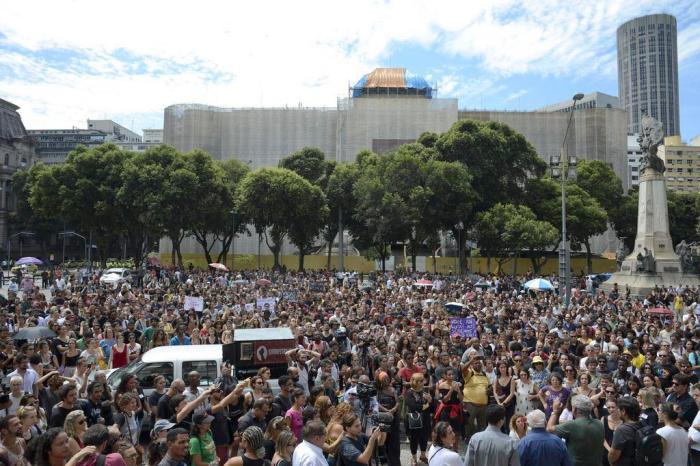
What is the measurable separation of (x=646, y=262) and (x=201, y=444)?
2699 centimetres

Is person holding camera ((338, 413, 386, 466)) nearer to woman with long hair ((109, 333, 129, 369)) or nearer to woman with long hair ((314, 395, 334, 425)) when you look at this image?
woman with long hair ((314, 395, 334, 425))

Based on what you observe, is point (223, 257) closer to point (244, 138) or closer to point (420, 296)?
point (244, 138)

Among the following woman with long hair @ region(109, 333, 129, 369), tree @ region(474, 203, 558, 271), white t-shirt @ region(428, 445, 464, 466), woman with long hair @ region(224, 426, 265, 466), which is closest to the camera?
woman with long hair @ region(224, 426, 265, 466)

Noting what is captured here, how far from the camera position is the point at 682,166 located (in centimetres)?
11244

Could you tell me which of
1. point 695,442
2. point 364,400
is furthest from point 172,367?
point 695,442

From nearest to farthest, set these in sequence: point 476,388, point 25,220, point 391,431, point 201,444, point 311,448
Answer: point 311,448 → point 201,444 → point 391,431 → point 476,388 → point 25,220

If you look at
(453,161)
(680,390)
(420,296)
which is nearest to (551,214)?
(453,161)

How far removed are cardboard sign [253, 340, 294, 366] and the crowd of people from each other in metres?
0.13

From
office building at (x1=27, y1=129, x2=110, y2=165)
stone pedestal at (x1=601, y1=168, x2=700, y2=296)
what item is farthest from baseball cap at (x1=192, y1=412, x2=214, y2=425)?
office building at (x1=27, y1=129, x2=110, y2=165)

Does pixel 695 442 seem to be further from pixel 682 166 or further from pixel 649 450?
pixel 682 166

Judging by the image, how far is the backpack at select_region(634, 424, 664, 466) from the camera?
5.62 metres

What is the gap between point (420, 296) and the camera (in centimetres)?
2220

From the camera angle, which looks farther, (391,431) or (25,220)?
(25,220)

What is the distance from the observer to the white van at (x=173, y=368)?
8312 millimetres
